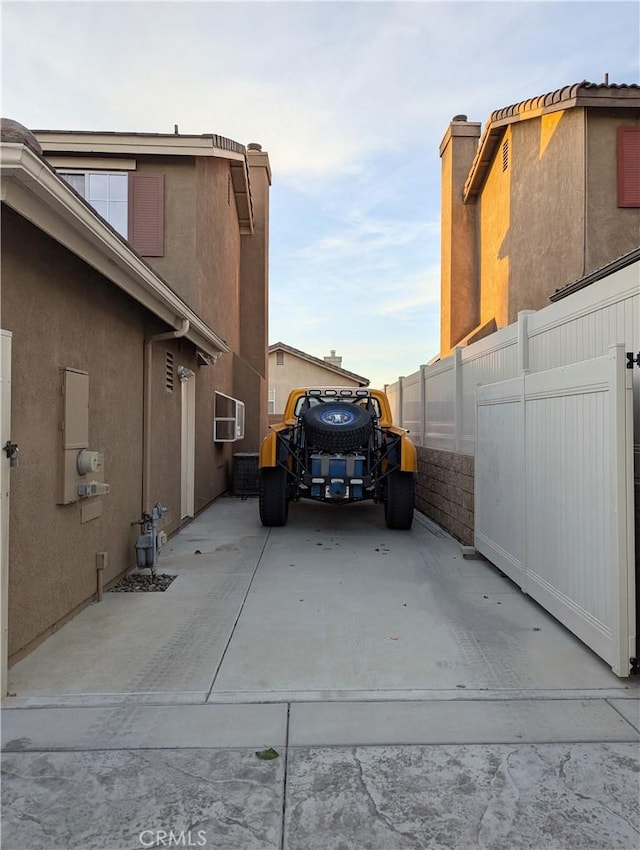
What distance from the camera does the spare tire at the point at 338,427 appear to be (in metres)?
7.66

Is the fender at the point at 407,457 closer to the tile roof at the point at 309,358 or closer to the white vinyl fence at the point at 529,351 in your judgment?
the white vinyl fence at the point at 529,351

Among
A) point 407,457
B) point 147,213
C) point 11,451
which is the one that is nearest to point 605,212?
point 407,457

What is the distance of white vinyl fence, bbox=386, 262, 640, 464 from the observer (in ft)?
12.2

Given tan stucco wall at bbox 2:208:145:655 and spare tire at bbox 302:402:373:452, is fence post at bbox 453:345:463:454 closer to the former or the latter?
spare tire at bbox 302:402:373:452

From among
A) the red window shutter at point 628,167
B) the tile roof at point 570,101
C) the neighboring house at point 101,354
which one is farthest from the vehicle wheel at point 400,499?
the tile roof at point 570,101

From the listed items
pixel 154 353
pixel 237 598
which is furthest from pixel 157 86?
pixel 237 598

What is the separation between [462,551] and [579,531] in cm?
286

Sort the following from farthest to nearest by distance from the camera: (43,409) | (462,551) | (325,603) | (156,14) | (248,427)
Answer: (248,427) < (462,551) < (156,14) < (325,603) < (43,409)

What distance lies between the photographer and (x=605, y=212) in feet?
32.2

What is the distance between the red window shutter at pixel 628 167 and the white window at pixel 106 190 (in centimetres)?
885

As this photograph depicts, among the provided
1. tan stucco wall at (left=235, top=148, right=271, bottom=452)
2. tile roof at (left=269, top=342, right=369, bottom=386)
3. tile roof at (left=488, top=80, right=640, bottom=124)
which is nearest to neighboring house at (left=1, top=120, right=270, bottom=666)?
tan stucco wall at (left=235, top=148, right=271, bottom=452)

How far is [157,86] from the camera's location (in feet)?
23.9

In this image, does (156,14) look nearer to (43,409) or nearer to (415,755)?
(43,409)

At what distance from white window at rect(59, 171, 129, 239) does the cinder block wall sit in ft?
21.8
